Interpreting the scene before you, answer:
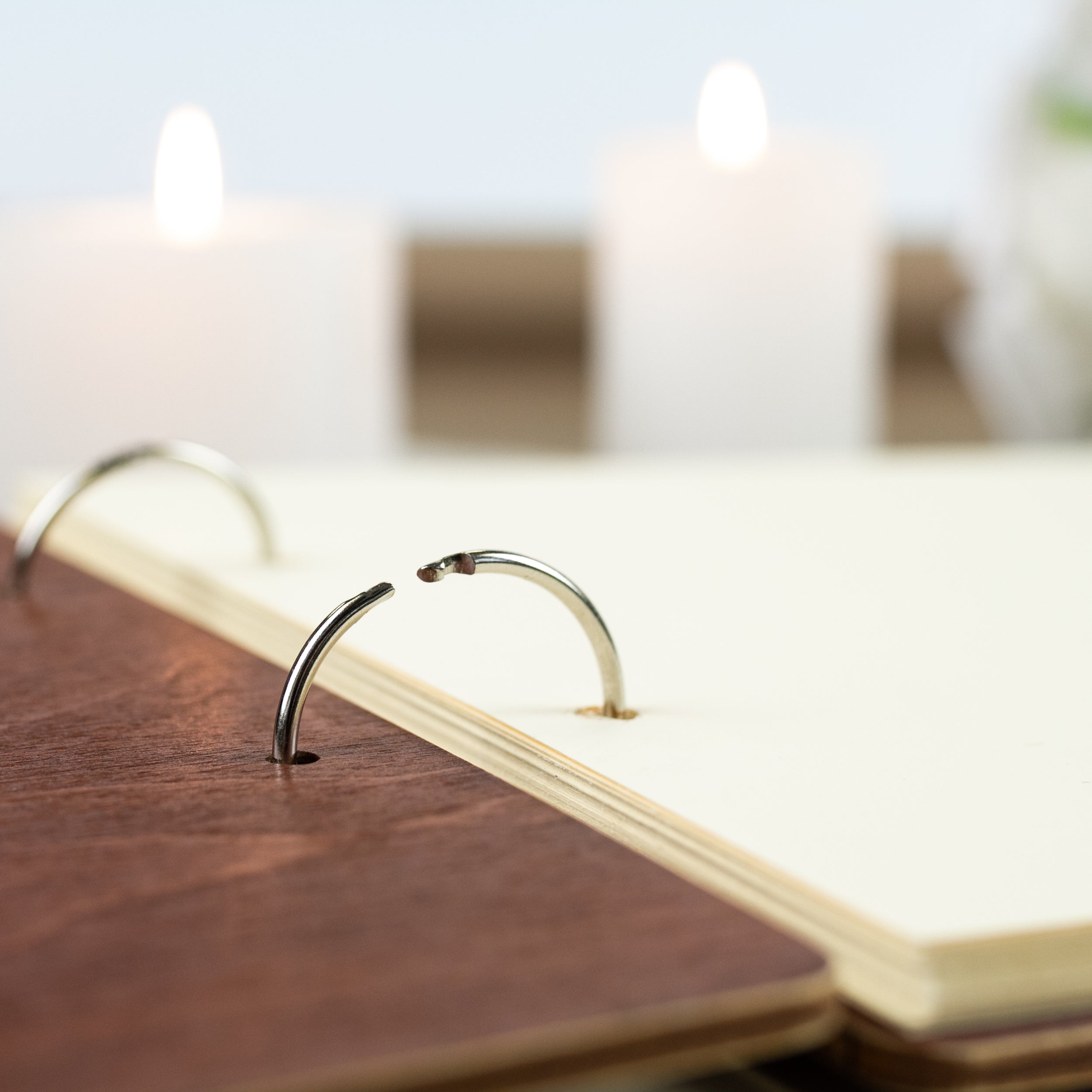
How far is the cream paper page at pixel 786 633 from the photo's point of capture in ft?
0.73

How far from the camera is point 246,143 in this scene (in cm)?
157

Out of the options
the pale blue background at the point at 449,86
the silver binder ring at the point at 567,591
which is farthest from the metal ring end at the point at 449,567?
the pale blue background at the point at 449,86

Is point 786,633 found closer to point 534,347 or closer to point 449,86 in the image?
point 449,86

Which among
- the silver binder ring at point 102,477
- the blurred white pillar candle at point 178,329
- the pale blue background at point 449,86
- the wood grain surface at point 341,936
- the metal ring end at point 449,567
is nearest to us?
the wood grain surface at point 341,936

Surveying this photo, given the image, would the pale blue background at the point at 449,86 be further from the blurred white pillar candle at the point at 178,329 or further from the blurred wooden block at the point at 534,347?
the blurred white pillar candle at the point at 178,329

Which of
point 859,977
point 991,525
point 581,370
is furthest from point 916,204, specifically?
point 859,977

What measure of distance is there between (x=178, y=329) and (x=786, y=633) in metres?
0.60

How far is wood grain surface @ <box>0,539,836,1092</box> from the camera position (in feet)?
0.53

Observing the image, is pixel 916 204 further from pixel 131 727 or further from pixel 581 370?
pixel 131 727

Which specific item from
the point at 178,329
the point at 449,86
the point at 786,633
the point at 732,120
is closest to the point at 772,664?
the point at 786,633

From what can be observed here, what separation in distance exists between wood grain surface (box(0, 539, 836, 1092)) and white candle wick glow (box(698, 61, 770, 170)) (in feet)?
2.59

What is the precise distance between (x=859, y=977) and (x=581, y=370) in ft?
5.43

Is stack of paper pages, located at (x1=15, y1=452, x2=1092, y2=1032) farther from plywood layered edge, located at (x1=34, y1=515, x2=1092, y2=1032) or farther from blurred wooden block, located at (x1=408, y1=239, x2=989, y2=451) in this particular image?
blurred wooden block, located at (x1=408, y1=239, x2=989, y2=451)

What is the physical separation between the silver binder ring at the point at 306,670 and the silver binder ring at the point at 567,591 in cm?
1
